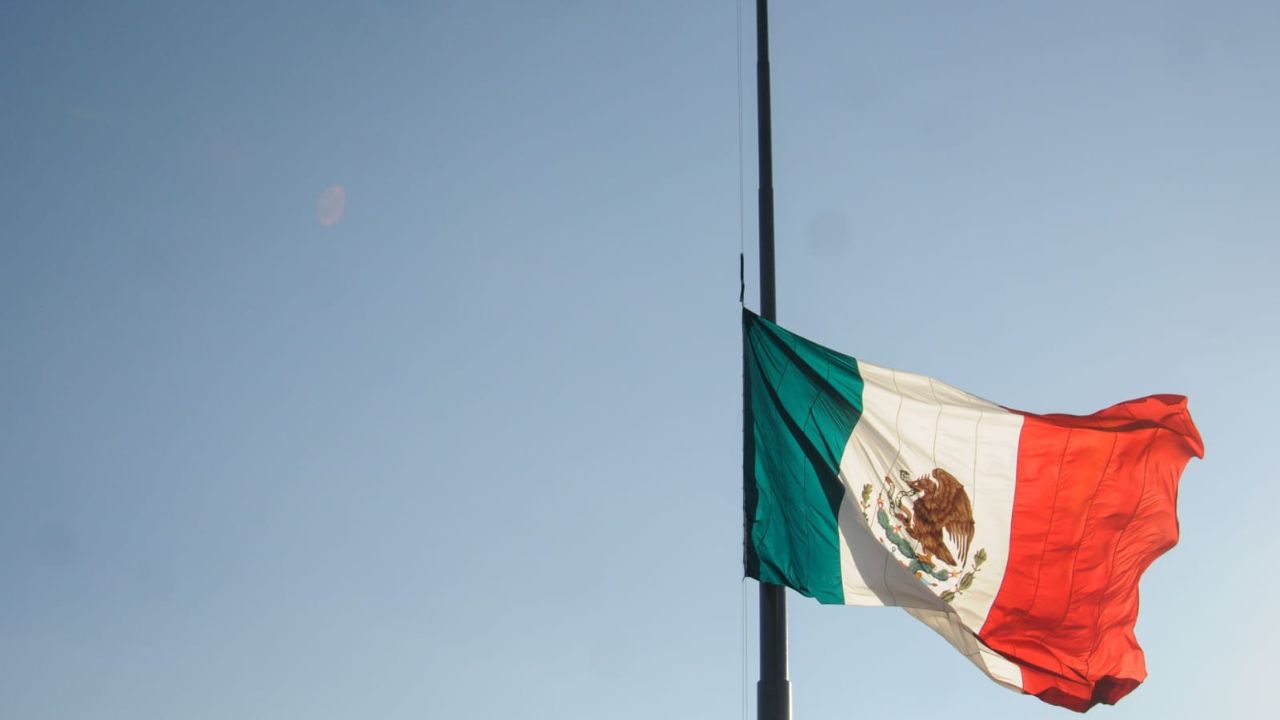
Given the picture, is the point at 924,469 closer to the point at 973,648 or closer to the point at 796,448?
the point at 796,448

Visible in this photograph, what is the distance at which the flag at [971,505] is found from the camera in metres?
11.3

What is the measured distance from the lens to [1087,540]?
12.0 meters

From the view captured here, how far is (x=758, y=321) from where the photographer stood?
1143 cm

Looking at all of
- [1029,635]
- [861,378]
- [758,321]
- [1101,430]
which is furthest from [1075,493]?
[758,321]

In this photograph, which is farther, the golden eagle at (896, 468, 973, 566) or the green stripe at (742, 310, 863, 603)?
the golden eagle at (896, 468, 973, 566)

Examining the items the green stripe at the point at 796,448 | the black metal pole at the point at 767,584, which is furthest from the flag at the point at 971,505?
the black metal pole at the point at 767,584

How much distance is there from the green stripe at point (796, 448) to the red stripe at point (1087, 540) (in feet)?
6.01

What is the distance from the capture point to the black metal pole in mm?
9031

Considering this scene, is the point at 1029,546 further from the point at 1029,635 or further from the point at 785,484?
the point at 785,484

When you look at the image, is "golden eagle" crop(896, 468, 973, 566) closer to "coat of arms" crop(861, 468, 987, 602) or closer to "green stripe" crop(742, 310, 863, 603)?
"coat of arms" crop(861, 468, 987, 602)

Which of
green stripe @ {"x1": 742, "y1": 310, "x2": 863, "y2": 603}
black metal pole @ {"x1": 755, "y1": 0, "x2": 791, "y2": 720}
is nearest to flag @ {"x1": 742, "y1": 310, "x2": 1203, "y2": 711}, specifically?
→ green stripe @ {"x1": 742, "y1": 310, "x2": 863, "y2": 603}

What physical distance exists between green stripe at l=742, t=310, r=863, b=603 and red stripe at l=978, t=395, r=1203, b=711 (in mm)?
1832

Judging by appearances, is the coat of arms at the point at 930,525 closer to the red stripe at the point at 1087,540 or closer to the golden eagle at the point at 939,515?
the golden eagle at the point at 939,515

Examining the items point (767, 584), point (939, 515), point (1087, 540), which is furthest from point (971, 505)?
point (767, 584)
